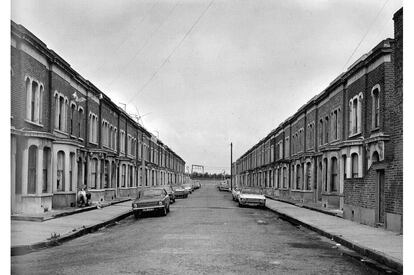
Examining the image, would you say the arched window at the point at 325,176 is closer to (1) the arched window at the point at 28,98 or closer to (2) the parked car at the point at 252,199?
(2) the parked car at the point at 252,199

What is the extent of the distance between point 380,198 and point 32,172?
49.0 ft

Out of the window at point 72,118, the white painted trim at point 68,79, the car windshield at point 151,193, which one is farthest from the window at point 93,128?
the car windshield at point 151,193

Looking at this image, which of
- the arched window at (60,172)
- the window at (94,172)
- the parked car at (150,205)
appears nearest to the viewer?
the parked car at (150,205)

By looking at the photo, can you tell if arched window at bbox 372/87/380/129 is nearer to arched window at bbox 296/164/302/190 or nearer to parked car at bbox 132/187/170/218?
parked car at bbox 132/187/170/218

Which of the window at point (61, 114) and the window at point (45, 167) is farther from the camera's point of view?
the window at point (61, 114)

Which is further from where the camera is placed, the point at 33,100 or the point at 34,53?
the point at 33,100

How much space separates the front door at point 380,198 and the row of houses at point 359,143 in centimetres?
4

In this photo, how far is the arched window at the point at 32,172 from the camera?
905 inches

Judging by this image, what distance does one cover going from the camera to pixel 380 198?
18.7 m

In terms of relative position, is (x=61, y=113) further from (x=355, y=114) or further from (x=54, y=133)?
(x=355, y=114)

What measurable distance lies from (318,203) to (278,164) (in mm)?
19426

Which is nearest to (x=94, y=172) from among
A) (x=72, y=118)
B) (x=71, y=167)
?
(x=72, y=118)

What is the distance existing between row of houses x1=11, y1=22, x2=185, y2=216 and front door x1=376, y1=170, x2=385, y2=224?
13.1 m

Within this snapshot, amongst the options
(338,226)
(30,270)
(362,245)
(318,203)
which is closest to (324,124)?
(318,203)
